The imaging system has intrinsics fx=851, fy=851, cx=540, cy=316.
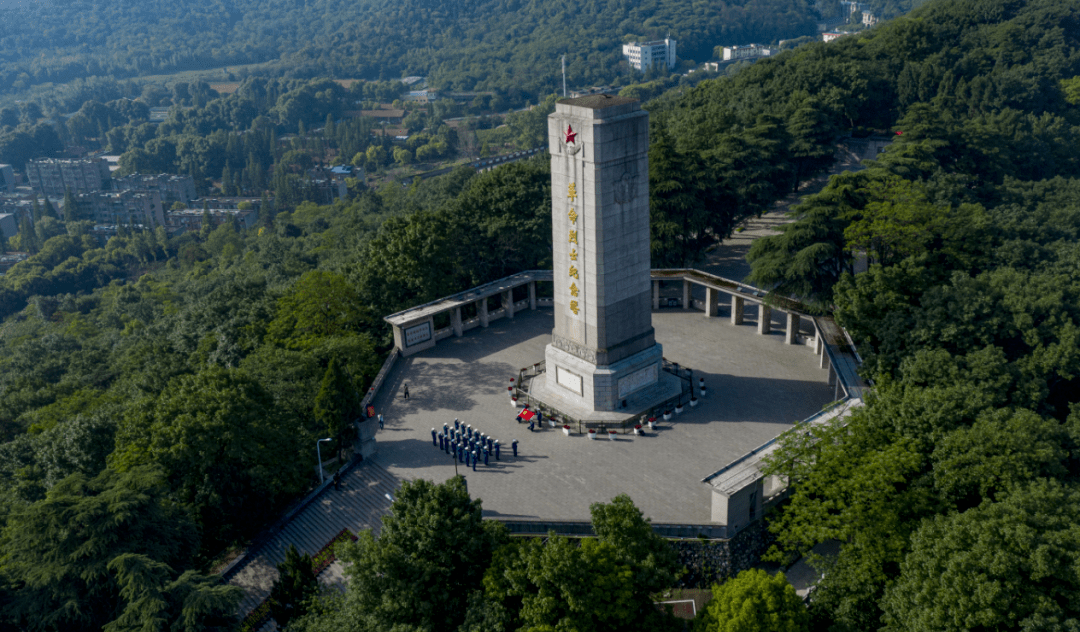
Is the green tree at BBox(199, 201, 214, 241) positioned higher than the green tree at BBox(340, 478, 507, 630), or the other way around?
the green tree at BBox(340, 478, 507, 630)

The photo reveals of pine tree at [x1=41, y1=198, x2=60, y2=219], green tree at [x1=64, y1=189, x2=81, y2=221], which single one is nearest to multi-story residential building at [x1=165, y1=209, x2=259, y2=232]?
green tree at [x1=64, y1=189, x2=81, y2=221]

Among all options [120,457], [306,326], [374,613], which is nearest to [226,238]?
[306,326]

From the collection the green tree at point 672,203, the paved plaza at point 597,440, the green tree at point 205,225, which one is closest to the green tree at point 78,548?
the paved plaza at point 597,440

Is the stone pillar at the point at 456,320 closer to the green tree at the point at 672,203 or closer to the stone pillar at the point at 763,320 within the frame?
the green tree at the point at 672,203

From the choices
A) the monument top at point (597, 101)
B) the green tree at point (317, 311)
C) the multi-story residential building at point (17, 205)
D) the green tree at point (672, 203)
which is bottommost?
the multi-story residential building at point (17, 205)

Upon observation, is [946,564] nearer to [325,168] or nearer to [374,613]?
[374,613]

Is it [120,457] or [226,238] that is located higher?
[120,457]

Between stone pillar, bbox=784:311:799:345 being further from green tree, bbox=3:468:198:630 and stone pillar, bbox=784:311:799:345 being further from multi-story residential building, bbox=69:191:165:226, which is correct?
multi-story residential building, bbox=69:191:165:226
